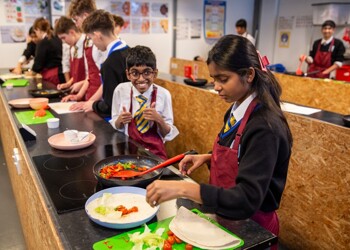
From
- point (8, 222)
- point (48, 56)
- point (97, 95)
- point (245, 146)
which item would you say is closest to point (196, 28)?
point (48, 56)

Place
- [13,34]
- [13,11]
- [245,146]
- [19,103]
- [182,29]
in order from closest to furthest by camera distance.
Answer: [245,146]
[19,103]
[13,11]
[13,34]
[182,29]

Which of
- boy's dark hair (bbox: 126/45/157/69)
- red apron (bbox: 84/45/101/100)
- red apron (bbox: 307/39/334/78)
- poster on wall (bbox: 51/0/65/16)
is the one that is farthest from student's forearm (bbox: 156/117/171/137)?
poster on wall (bbox: 51/0/65/16)

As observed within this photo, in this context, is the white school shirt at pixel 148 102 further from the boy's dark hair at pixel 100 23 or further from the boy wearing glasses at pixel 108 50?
the boy's dark hair at pixel 100 23

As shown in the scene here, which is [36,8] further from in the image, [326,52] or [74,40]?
[326,52]

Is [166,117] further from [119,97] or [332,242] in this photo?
[332,242]

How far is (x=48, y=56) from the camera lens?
3.99m

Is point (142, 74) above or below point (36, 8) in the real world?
below

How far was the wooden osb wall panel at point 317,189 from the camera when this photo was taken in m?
1.92

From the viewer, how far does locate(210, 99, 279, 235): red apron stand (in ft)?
3.73

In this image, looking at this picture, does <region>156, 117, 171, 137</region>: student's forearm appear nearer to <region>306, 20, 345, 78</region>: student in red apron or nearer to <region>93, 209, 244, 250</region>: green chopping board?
<region>93, 209, 244, 250</region>: green chopping board

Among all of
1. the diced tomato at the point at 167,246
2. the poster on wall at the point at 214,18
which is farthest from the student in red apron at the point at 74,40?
the poster on wall at the point at 214,18

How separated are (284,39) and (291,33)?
211 mm

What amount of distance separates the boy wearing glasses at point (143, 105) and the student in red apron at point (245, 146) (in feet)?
2.49

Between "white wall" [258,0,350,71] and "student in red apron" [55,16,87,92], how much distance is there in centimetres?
477
